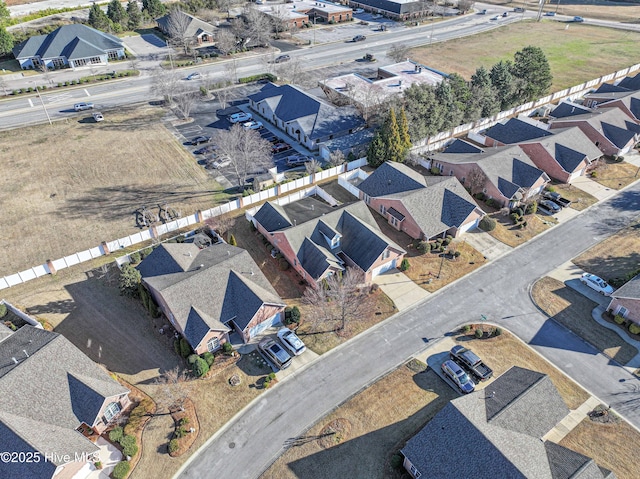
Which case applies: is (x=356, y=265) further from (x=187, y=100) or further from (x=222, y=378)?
(x=187, y=100)

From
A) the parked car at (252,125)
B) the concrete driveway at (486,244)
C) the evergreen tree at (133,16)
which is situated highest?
the evergreen tree at (133,16)

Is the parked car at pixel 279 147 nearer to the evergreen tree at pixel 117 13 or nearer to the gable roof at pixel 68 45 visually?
the gable roof at pixel 68 45

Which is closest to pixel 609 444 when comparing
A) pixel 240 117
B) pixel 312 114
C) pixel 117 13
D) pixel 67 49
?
pixel 312 114

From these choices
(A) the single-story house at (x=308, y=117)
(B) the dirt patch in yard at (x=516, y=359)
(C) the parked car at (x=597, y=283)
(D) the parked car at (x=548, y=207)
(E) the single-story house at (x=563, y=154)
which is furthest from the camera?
(A) the single-story house at (x=308, y=117)

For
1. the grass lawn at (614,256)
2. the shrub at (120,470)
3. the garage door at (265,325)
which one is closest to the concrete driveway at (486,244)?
the grass lawn at (614,256)

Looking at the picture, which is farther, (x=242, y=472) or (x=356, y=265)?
(x=356, y=265)

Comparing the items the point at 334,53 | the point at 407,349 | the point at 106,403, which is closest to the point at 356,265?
the point at 407,349
